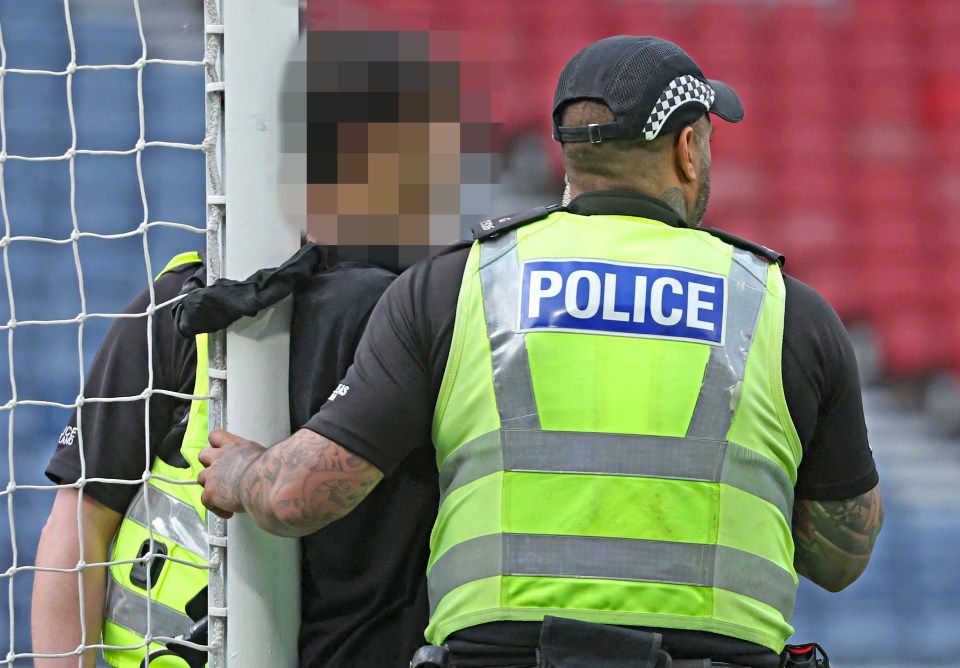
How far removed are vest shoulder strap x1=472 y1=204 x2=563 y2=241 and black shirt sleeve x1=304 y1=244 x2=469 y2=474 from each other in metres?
0.04

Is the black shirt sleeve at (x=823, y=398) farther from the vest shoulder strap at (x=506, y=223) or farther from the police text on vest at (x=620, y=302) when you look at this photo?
the vest shoulder strap at (x=506, y=223)

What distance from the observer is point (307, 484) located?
980 mm

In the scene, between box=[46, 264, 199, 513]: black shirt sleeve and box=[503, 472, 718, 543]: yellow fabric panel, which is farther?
box=[46, 264, 199, 513]: black shirt sleeve

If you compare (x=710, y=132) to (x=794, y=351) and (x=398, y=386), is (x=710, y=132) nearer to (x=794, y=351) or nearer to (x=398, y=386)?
(x=794, y=351)

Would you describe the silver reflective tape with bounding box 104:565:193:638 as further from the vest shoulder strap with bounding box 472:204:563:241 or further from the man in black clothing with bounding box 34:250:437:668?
the vest shoulder strap with bounding box 472:204:563:241

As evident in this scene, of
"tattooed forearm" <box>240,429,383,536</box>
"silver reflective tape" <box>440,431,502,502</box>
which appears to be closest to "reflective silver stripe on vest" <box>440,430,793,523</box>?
"silver reflective tape" <box>440,431,502,502</box>

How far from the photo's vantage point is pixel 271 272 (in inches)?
43.7

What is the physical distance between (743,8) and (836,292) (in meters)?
0.88

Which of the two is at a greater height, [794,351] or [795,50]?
[795,50]

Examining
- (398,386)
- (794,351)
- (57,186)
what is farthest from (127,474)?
(57,186)

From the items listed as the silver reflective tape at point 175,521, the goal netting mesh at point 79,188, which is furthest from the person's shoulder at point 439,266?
the goal netting mesh at point 79,188

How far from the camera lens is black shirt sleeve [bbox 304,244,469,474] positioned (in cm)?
98

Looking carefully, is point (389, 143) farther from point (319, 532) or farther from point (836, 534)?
point (836, 534)

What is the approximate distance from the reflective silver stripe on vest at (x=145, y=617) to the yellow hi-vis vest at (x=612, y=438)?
1.20 feet
